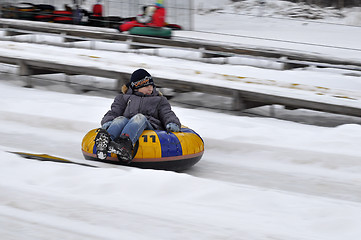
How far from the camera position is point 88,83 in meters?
11.1

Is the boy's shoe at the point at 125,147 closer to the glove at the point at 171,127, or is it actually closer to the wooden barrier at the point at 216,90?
the glove at the point at 171,127

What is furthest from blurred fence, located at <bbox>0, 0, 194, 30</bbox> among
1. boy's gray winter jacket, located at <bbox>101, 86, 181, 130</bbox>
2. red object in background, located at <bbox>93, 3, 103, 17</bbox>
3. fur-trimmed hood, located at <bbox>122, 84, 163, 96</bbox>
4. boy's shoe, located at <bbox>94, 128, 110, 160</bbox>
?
boy's shoe, located at <bbox>94, 128, 110, 160</bbox>

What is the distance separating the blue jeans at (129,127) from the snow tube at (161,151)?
0.30ft

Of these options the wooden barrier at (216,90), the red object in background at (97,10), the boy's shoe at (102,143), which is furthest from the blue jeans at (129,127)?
the red object in background at (97,10)

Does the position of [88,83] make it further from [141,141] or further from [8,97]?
[141,141]

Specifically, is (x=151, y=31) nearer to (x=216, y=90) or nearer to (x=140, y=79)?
(x=216, y=90)

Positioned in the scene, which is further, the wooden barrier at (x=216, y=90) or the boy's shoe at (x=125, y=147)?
the wooden barrier at (x=216, y=90)

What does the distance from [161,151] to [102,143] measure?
552 millimetres

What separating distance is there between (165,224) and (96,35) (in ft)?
35.5

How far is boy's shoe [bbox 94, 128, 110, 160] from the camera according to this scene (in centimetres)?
516

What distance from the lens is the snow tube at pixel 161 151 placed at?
5316 mm

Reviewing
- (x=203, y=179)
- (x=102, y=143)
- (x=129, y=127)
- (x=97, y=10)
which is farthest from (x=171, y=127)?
(x=97, y=10)

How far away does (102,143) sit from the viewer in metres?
5.21

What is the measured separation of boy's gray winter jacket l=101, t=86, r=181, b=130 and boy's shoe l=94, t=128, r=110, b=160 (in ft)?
1.26
